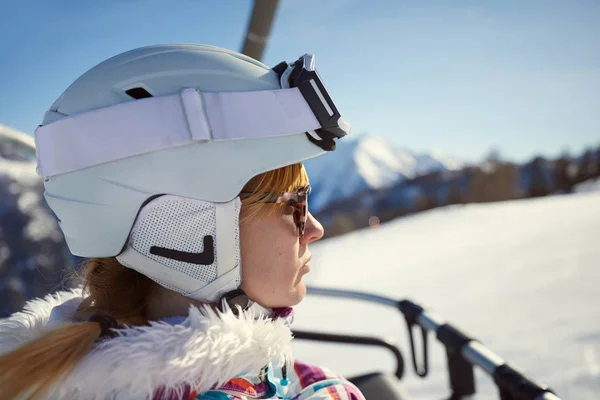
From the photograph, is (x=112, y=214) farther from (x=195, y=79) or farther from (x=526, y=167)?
(x=526, y=167)

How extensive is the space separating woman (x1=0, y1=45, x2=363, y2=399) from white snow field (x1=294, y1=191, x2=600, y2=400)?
0.97 metres

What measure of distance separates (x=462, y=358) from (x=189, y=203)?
158 centimetres

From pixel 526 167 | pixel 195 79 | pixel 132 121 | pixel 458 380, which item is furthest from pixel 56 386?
pixel 526 167

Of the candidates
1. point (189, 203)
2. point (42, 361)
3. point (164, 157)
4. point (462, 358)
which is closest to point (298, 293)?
point (189, 203)

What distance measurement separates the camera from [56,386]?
2.99 ft

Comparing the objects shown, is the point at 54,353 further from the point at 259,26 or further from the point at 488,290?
the point at 488,290

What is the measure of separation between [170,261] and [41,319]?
314 millimetres

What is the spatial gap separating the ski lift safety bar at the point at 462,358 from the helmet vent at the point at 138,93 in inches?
51.3

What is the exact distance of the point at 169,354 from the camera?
0.95m

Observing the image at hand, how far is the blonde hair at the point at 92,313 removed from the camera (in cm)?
88

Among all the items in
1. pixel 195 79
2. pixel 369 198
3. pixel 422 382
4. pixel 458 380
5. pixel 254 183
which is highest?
pixel 195 79

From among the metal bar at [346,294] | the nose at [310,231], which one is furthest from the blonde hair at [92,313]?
the metal bar at [346,294]

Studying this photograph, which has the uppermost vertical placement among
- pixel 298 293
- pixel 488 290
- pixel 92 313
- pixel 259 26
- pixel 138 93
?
pixel 259 26

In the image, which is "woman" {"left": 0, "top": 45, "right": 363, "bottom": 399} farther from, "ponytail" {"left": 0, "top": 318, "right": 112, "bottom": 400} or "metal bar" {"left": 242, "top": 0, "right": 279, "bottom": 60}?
"metal bar" {"left": 242, "top": 0, "right": 279, "bottom": 60}
